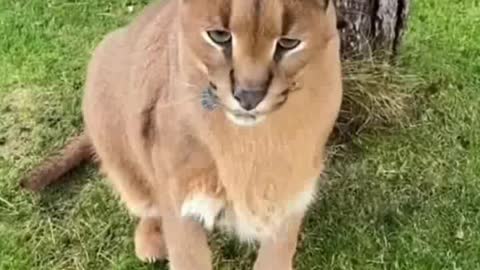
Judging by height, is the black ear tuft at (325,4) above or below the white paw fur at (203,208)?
above

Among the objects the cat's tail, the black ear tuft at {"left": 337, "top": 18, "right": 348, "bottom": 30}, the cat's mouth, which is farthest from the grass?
the cat's mouth

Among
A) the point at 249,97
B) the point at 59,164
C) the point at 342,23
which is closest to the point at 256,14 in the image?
the point at 249,97

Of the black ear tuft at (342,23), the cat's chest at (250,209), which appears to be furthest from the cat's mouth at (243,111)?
the black ear tuft at (342,23)

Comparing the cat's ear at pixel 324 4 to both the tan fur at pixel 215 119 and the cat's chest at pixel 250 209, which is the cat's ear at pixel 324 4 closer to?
the tan fur at pixel 215 119

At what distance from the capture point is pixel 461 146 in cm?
401

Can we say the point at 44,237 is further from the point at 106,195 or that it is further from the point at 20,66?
the point at 20,66

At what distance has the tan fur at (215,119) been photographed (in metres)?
2.47

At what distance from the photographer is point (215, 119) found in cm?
284

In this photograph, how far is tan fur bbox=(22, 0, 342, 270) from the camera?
2471mm

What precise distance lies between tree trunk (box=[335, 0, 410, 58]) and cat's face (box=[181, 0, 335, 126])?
132 cm

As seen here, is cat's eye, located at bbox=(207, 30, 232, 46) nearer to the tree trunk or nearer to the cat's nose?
the cat's nose

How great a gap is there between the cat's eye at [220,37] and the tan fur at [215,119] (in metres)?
0.02

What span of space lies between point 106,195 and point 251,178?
107cm

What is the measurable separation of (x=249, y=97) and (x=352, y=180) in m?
1.48
